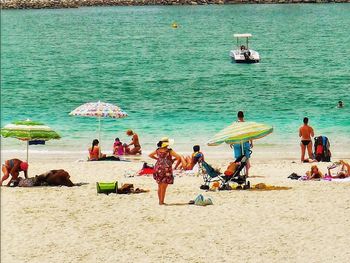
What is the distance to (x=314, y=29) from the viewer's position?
127m

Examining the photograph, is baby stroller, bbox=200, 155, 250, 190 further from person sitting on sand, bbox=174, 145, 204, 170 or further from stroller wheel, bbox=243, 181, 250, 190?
person sitting on sand, bbox=174, 145, 204, 170

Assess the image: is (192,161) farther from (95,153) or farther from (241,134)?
(95,153)

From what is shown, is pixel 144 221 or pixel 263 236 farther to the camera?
pixel 144 221

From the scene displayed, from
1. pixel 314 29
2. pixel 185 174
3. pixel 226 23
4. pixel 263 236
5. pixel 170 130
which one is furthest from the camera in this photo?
pixel 226 23

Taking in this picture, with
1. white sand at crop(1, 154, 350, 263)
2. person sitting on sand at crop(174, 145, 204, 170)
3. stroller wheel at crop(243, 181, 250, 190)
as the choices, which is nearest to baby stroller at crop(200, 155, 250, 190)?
stroller wheel at crop(243, 181, 250, 190)

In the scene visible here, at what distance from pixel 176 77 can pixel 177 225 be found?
1982 inches

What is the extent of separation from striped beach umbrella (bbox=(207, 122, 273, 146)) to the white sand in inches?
45.0

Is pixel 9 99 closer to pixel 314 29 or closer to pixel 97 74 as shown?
pixel 97 74

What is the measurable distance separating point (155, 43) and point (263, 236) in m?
86.6

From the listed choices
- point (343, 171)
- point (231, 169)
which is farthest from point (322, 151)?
point (231, 169)

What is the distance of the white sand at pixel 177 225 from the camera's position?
17.0 meters

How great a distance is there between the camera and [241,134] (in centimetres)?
2253

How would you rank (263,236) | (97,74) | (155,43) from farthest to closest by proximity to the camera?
(155,43)
(97,74)
(263,236)

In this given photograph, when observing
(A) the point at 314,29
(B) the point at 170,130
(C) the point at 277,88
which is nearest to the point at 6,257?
(B) the point at 170,130
